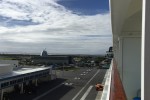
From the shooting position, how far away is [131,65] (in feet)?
36.7

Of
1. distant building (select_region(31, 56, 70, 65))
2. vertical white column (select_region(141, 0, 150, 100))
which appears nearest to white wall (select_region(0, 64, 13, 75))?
vertical white column (select_region(141, 0, 150, 100))

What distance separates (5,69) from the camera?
30891 mm

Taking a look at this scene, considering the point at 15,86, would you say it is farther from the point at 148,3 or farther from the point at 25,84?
the point at 148,3

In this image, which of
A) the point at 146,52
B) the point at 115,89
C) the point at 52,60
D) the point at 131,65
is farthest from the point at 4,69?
the point at 52,60

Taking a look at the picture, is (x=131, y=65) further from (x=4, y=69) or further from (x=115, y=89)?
(x=4, y=69)

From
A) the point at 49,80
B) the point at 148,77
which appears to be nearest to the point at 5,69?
the point at 49,80

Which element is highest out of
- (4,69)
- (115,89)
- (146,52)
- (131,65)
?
(146,52)

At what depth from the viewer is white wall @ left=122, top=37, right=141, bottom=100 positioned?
1076 centimetres

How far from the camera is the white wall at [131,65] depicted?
35.3 feet

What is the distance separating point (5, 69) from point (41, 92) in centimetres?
510

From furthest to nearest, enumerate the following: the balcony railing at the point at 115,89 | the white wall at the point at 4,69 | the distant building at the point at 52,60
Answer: the distant building at the point at 52,60 < the white wall at the point at 4,69 < the balcony railing at the point at 115,89

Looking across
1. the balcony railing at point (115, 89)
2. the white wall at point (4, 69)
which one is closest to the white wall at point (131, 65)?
the balcony railing at point (115, 89)

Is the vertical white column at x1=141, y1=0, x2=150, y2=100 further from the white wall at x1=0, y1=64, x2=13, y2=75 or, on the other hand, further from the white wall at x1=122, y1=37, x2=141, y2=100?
the white wall at x1=0, y1=64, x2=13, y2=75

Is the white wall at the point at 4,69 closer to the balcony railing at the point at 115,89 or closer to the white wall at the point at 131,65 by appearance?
the white wall at the point at 131,65
